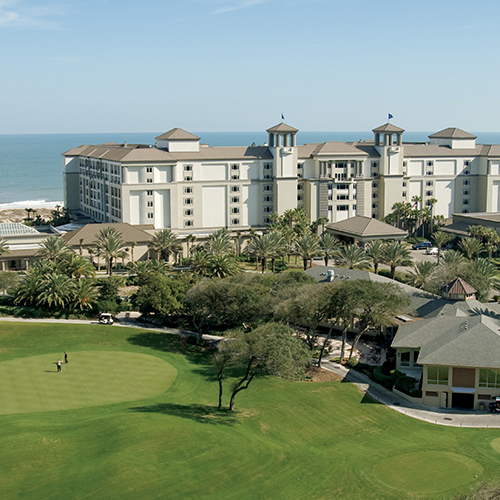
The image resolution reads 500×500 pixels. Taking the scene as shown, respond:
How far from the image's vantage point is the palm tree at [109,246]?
8131 centimetres

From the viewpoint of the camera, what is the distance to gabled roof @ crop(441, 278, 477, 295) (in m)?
61.8

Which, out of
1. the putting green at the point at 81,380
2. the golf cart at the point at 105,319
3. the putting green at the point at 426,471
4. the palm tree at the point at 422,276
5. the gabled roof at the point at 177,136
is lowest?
the putting green at the point at 426,471

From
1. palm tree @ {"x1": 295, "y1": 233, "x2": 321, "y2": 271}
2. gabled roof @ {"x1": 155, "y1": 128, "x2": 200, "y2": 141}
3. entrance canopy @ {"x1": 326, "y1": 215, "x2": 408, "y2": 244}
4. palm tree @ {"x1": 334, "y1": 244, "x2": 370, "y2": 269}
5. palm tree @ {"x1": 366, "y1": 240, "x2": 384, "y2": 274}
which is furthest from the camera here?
gabled roof @ {"x1": 155, "y1": 128, "x2": 200, "y2": 141}

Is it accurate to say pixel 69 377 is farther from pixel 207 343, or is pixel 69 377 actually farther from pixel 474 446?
pixel 474 446

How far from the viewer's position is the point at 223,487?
118ft

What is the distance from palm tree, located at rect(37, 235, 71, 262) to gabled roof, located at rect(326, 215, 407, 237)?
41.7 metres

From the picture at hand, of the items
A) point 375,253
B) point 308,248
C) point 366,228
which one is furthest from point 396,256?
point 366,228

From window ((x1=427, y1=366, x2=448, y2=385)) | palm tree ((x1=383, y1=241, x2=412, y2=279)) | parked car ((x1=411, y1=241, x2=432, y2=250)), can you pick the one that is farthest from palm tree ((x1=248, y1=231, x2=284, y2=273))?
window ((x1=427, y1=366, x2=448, y2=385))

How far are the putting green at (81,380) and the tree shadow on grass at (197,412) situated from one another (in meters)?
2.90

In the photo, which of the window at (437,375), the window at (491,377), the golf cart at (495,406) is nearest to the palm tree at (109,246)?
the window at (437,375)

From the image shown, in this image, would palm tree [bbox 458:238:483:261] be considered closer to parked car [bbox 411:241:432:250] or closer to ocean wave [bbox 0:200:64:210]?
parked car [bbox 411:241:432:250]

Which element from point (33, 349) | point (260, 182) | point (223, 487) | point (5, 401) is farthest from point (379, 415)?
point (260, 182)

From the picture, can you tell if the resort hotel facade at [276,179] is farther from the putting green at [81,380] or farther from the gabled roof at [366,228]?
the putting green at [81,380]

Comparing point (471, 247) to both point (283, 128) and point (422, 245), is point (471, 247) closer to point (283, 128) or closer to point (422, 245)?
point (422, 245)
